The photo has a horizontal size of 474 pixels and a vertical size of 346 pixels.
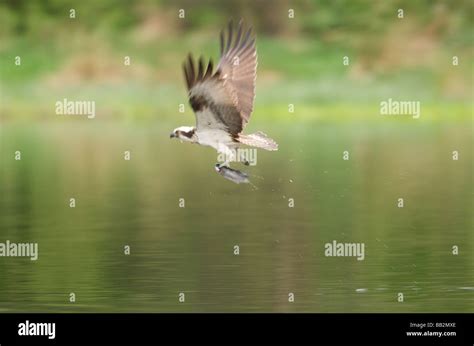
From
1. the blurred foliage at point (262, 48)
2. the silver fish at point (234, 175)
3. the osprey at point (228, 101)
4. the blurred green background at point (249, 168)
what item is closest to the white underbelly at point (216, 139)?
the osprey at point (228, 101)

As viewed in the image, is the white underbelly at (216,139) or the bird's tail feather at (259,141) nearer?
the bird's tail feather at (259,141)

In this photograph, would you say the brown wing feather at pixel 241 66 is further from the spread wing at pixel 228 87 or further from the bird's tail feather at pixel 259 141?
the bird's tail feather at pixel 259 141

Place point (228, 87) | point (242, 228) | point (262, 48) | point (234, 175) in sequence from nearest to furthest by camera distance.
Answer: point (228, 87) → point (234, 175) → point (242, 228) → point (262, 48)

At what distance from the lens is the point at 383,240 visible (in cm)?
2067

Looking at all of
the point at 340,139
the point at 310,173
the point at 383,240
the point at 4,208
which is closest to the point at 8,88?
the point at 340,139

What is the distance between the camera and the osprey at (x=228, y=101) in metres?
16.2

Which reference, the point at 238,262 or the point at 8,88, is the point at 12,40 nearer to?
the point at 8,88

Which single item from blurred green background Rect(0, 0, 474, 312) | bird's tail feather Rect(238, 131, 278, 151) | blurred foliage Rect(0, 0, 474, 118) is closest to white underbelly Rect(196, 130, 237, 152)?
bird's tail feather Rect(238, 131, 278, 151)

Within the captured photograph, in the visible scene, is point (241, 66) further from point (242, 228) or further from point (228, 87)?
point (242, 228)

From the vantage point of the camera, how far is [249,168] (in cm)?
3203

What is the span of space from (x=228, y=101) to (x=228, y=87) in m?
0.17

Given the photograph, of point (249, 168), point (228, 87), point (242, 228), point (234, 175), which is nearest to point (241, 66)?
point (228, 87)

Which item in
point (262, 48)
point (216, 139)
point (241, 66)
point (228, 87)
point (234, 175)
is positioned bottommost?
point (234, 175)

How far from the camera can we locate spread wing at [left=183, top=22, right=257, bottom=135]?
52.5ft
